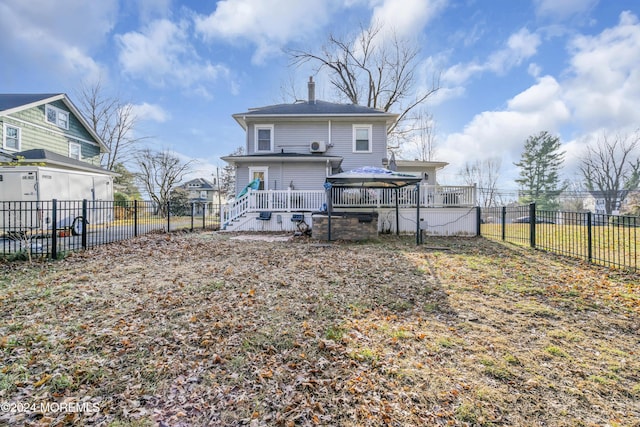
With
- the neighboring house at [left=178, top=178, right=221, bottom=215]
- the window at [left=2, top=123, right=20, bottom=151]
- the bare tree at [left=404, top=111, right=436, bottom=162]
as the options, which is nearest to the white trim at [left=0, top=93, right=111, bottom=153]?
the window at [left=2, top=123, right=20, bottom=151]

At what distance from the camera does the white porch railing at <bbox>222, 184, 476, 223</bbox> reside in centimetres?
1150

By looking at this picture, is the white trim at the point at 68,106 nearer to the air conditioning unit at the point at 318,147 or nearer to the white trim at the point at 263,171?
the white trim at the point at 263,171

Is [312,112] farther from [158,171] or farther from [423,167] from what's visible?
[158,171]

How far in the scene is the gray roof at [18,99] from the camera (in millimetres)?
15836

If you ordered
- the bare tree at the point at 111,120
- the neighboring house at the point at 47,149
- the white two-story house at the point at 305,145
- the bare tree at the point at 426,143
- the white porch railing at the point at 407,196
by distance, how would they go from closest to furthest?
1. the white porch railing at the point at 407,196
2. the neighboring house at the point at 47,149
3. the white two-story house at the point at 305,145
4. the bare tree at the point at 426,143
5. the bare tree at the point at 111,120

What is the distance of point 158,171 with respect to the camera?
90.4 ft

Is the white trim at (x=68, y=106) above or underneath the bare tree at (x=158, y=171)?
above

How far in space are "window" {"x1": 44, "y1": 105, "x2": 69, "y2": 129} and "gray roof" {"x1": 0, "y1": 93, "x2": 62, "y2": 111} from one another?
0.67 m

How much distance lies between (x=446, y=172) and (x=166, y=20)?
33.8 metres

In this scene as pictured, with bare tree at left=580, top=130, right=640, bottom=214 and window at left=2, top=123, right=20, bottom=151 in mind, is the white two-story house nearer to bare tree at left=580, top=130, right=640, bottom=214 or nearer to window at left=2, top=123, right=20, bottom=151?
window at left=2, top=123, right=20, bottom=151

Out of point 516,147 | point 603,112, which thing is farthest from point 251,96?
point 516,147

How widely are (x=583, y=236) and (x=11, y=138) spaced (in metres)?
27.0

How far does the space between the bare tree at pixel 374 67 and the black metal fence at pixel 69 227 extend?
17.5 m

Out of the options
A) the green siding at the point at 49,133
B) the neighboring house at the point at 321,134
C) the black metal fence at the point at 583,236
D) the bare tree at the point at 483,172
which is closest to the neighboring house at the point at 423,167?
the neighboring house at the point at 321,134
